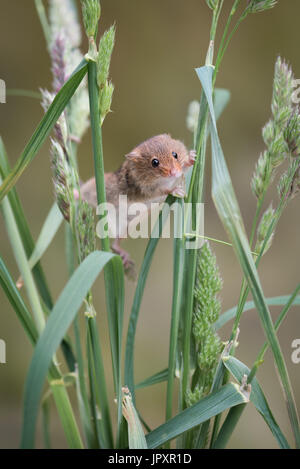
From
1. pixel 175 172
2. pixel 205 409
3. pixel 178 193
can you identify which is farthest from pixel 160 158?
pixel 205 409

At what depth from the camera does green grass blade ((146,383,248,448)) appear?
461mm

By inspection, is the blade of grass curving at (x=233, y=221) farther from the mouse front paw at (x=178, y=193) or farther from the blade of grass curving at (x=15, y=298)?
the blade of grass curving at (x=15, y=298)

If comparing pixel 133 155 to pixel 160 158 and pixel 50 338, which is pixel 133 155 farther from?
pixel 50 338

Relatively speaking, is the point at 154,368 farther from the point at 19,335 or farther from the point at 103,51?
the point at 103,51

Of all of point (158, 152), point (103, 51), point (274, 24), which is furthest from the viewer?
point (274, 24)

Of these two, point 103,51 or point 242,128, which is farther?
point 242,128

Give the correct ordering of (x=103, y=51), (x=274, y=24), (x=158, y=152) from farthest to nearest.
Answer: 1. (x=274, y=24)
2. (x=158, y=152)
3. (x=103, y=51)

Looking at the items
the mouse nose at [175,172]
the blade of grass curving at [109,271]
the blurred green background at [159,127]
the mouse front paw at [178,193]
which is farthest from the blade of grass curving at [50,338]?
the blurred green background at [159,127]

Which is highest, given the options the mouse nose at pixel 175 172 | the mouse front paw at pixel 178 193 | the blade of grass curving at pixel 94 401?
the mouse nose at pixel 175 172

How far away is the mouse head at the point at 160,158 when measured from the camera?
66 centimetres

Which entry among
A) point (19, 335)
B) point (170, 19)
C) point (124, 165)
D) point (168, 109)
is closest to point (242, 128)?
point (168, 109)

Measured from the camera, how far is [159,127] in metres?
1.31

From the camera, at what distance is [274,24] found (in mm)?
1235
